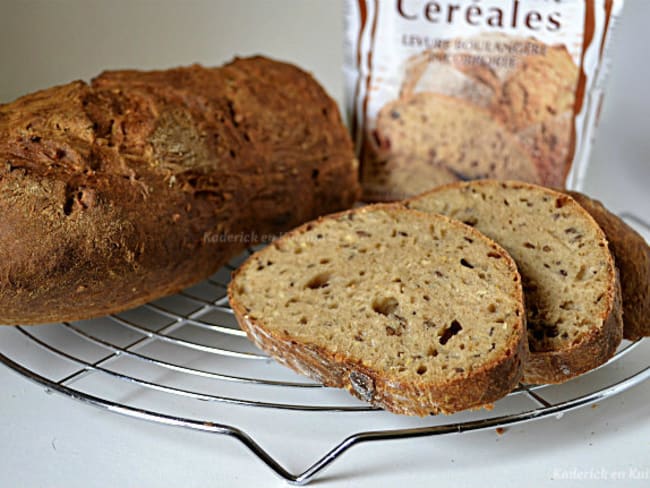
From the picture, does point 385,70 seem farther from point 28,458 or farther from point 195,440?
point 28,458

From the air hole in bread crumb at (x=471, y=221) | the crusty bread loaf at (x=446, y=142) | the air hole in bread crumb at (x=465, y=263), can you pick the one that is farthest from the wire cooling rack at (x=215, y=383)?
the crusty bread loaf at (x=446, y=142)

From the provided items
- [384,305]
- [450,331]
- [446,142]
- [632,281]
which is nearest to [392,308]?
[384,305]

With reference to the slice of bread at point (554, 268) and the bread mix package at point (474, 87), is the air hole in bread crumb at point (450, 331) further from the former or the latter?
the bread mix package at point (474, 87)

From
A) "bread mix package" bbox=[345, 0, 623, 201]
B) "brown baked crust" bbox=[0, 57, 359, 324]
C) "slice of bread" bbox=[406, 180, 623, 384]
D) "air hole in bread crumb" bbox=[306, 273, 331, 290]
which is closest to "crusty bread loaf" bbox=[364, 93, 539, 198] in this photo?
"bread mix package" bbox=[345, 0, 623, 201]

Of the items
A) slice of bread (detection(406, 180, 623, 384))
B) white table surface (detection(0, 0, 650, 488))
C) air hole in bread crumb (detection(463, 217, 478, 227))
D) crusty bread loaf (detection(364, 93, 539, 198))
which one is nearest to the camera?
white table surface (detection(0, 0, 650, 488))

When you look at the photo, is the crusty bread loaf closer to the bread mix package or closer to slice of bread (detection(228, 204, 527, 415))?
the bread mix package
